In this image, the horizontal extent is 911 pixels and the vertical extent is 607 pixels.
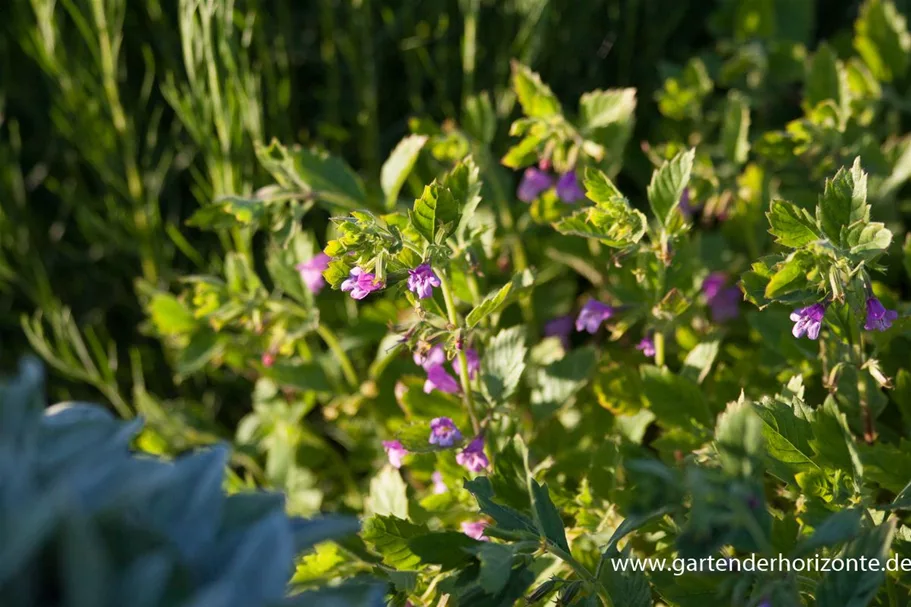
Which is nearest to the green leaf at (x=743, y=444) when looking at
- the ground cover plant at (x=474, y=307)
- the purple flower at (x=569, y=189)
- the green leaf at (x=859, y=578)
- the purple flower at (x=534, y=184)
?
the ground cover plant at (x=474, y=307)

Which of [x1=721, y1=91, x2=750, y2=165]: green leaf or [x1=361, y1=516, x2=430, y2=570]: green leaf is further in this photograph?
[x1=721, y1=91, x2=750, y2=165]: green leaf

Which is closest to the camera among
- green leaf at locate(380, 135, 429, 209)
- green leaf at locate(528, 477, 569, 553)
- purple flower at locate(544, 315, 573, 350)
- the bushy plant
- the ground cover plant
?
the bushy plant

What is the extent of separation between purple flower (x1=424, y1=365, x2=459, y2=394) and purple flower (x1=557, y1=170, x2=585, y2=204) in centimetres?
36

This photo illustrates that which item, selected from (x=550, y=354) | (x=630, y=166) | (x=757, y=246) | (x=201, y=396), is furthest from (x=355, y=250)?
(x=201, y=396)

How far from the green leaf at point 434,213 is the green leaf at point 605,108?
0.49 metres

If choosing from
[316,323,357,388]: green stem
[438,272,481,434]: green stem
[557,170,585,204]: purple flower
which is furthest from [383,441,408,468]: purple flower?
[557,170,585,204]: purple flower

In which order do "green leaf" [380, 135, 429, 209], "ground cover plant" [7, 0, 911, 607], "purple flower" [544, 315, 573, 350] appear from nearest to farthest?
"ground cover plant" [7, 0, 911, 607], "green leaf" [380, 135, 429, 209], "purple flower" [544, 315, 573, 350]

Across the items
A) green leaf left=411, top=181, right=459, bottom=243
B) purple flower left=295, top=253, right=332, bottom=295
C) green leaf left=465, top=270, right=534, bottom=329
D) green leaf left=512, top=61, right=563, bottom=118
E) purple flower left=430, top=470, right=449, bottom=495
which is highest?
green leaf left=512, top=61, right=563, bottom=118

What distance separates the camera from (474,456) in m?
1.15

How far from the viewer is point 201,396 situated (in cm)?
199

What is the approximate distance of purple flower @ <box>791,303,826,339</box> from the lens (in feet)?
3.34

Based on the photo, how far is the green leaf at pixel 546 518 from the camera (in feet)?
3.00

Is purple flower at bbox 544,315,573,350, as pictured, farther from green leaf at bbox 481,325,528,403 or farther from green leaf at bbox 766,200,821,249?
green leaf at bbox 766,200,821,249

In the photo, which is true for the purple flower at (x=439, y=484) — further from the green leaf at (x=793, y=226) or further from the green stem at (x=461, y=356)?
the green leaf at (x=793, y=226)
